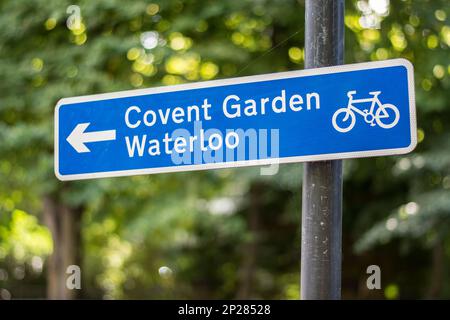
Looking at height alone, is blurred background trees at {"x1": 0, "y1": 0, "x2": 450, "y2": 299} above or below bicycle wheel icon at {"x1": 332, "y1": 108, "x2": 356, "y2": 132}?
above

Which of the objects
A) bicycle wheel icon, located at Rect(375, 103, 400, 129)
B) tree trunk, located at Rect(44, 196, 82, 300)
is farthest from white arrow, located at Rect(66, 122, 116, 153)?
tree trunk, located at Rect(44, 196, 82, 300)

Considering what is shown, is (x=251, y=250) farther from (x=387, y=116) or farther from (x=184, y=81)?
(x=387, y=116)

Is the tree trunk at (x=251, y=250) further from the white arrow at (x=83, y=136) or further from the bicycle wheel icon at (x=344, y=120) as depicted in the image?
the bicycle wheel icon at (x=344, y=120)

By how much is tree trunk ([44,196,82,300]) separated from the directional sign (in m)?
7.27

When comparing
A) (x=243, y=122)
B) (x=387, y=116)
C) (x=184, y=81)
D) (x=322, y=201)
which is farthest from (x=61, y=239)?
(x=387, y=116)

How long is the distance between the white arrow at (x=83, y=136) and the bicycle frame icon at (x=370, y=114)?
37.1 inches

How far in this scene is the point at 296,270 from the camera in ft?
42.1

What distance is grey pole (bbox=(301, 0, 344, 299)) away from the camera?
7.27 ft


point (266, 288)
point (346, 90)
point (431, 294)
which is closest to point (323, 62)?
point (346, 90)

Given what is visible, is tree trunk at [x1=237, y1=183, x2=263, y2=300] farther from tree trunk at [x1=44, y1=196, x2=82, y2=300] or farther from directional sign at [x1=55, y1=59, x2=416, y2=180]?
directional sign at [x1=55, y1=59, x2=416, y2=180]

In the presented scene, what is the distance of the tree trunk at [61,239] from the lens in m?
9.84

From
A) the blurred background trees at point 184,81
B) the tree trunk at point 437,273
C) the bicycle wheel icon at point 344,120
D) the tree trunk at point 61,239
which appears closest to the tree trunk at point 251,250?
the blurred background trees at point 184,81

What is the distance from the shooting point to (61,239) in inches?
396

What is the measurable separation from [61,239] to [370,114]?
8.47 metres
